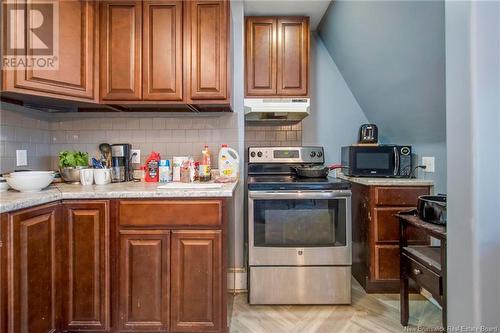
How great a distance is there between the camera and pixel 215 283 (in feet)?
5.09

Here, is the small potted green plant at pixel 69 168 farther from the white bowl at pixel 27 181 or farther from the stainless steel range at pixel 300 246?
the stainless steel range at pixel 300 246

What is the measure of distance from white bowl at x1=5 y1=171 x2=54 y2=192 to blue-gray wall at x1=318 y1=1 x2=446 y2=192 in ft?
7.72

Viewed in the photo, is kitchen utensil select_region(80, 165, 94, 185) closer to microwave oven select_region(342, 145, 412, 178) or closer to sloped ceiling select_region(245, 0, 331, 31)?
sloped ceiling select_region(245, 0, 331, 31)

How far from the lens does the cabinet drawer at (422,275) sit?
4.61 ft

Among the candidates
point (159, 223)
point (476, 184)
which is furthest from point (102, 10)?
point (476, 184)

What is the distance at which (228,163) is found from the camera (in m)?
2.17

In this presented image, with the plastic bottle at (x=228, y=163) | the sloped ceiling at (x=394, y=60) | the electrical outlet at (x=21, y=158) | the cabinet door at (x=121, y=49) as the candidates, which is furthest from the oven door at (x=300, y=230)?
the electrical outlet at (x=21, y=158)

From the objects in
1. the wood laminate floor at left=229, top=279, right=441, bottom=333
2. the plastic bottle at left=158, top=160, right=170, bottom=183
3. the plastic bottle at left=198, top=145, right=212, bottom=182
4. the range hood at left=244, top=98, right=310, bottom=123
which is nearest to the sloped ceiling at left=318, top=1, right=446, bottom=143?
the range hood at left=244, top=98, right=310, bottom=123

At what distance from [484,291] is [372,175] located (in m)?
1.47

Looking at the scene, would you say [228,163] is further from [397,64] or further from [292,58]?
[397,64]

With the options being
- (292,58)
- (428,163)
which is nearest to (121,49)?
(292,58)

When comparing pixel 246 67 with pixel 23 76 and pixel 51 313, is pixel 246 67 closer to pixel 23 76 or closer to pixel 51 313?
pixel 23 76

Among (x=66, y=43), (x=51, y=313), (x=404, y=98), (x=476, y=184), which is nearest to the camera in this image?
(x=476, y=184)

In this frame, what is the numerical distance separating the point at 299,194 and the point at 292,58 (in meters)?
1.25
